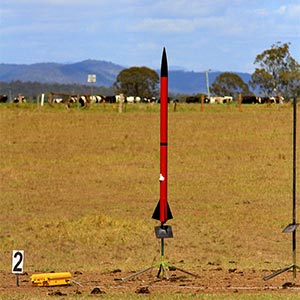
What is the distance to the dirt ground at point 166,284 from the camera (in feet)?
32.8

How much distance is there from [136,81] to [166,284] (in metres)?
79.3

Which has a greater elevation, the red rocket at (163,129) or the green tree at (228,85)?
the green tree at (228,85)

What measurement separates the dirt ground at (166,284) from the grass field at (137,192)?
0.66 meters

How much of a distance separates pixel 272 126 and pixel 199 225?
18.3 meters

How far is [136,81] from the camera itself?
89688 mm

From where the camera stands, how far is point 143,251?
15.3 meters

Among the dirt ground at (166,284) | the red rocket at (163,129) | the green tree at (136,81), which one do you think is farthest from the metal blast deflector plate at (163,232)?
the green tree at (136,81)

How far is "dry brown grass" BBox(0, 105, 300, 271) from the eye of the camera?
1515cm

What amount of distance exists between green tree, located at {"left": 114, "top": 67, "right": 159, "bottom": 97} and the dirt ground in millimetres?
76228

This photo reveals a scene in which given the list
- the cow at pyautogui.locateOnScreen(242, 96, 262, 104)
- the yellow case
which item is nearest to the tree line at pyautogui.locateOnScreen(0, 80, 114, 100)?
the cow at pyautogui.locateOnScreen(242, 96, 262, 104)

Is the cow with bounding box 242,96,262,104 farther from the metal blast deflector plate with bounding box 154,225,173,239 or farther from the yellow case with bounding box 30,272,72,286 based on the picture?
the yellow case with bounding box 30,272,72,286

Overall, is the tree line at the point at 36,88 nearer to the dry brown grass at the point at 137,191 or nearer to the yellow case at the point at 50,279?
the dry brown grass at the point at 137,191

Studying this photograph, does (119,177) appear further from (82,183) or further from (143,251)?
(143,251)

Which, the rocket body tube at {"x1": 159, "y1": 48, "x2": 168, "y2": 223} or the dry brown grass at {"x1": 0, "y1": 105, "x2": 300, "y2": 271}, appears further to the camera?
the dry brown grass at {"x1": 0, "y1": 105, "x2": 300, "y2": 271}
